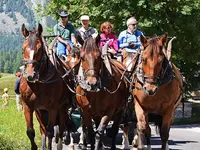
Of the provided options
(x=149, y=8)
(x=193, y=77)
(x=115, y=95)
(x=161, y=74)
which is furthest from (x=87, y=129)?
(x=193, y=77)

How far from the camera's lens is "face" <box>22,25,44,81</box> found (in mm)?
8547

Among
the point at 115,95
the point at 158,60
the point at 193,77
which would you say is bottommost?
the point at 193,77

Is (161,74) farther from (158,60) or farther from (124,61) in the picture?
(124,61)

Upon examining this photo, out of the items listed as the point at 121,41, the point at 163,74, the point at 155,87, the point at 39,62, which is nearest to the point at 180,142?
the point at 121,41

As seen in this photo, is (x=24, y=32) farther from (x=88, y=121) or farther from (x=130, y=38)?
(x=130, y=38)

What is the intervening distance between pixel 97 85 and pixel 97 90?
13 centimetres

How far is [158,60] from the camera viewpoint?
8.29m

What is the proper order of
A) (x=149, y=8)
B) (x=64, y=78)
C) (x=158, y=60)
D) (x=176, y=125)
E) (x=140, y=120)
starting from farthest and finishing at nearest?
(x=176, y=125)
(x=149, y=8)
(x=64, y=78)
(x=140, y=120)
(x=158, y=60)

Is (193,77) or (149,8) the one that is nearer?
(149,8)

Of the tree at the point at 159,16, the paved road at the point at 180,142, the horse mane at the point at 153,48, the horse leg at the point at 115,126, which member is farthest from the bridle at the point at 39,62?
the tree at the point at 159,16

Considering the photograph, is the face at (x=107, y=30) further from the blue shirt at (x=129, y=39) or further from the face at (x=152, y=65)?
the face at (x=152, y=65)

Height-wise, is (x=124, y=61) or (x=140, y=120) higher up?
(x=124, y=61)

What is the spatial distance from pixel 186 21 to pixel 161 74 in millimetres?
13107

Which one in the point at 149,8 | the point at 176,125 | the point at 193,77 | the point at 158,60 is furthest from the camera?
the point at 193,77
